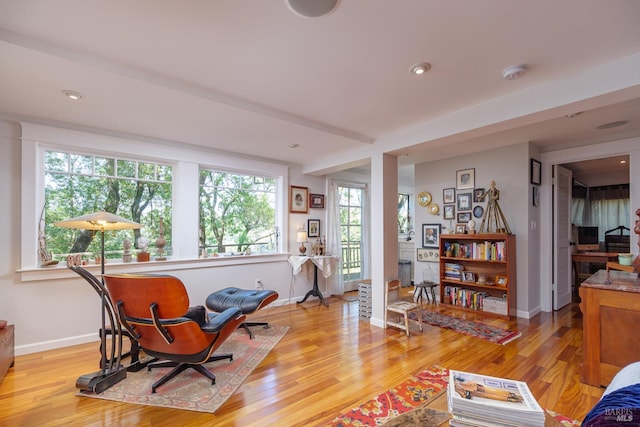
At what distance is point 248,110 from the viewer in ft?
8.94

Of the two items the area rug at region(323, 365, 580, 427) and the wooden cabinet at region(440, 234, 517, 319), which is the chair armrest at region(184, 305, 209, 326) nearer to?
the area rug at region(323, 365, 580, 427)

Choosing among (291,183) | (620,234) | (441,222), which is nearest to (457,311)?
→ (441,222)

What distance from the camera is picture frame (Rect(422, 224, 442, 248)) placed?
497 cm

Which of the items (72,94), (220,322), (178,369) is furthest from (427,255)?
(72,94)

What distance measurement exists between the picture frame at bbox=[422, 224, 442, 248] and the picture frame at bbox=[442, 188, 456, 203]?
0.44 m

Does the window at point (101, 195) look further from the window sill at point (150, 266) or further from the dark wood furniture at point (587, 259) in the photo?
the dark wood furniture at point (587, 259)

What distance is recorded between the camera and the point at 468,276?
14.4ft

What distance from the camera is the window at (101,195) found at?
3229mm

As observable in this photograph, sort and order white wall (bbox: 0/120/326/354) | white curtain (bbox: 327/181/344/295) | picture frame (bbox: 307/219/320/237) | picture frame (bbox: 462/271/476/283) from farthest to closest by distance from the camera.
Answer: white curtain (bbox: 327/181/344/295) → picture frame (bbox: 307/219/320/237) → picture frame (bbox: 462/271/476/283) → white wall (bbox: 0/120/326/354)

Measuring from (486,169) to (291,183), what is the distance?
9.83 ft

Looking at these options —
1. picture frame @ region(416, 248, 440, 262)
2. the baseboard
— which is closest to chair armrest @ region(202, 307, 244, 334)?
the baseboard

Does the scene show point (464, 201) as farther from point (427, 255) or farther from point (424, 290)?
point (424, 290)

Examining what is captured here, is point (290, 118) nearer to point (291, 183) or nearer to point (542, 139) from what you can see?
point (291, 183)

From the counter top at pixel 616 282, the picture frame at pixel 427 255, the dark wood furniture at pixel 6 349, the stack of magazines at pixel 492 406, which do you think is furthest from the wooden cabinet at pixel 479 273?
the dark wood furniture at pixel 6 349
